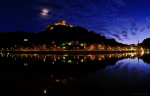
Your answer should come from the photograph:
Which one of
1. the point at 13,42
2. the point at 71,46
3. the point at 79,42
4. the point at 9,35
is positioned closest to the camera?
the point at 71,46

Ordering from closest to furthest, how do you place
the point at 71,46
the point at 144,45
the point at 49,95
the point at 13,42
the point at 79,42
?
the point at 49,95 → the point at 71,46 → the point at 79,42 → the point at 13,42 → the point at 144,45

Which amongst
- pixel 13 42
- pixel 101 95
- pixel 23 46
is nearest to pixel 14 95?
pixel 101 95

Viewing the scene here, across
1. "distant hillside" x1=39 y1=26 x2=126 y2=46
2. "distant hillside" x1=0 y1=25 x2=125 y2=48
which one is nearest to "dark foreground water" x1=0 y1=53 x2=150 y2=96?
"distant hillside" x1=0 y1=25 x2=125 y2=48

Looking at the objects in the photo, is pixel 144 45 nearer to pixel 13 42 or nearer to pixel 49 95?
pixel 13 42

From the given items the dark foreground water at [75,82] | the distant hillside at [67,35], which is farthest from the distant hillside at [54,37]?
the dark foreground water at [75,82]

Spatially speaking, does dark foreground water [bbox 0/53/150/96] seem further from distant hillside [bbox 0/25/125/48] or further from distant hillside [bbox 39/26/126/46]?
distant hillside [bbox 39/26/126/46]

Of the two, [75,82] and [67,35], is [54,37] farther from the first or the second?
[75,82]

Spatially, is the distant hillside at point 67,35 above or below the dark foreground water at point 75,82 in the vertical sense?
above

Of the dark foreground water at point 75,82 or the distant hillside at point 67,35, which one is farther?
the distant hillside at point 67,35

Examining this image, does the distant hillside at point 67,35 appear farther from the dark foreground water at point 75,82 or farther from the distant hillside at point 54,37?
the dark foreground water at point 75,82

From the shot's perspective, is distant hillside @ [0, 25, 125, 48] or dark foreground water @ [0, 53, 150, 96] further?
distant hillside @ [0, 25, 125, 48]

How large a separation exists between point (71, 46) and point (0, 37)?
85156 mm

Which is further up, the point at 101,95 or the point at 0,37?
Answer: the point at 0,37

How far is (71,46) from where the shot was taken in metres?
116
